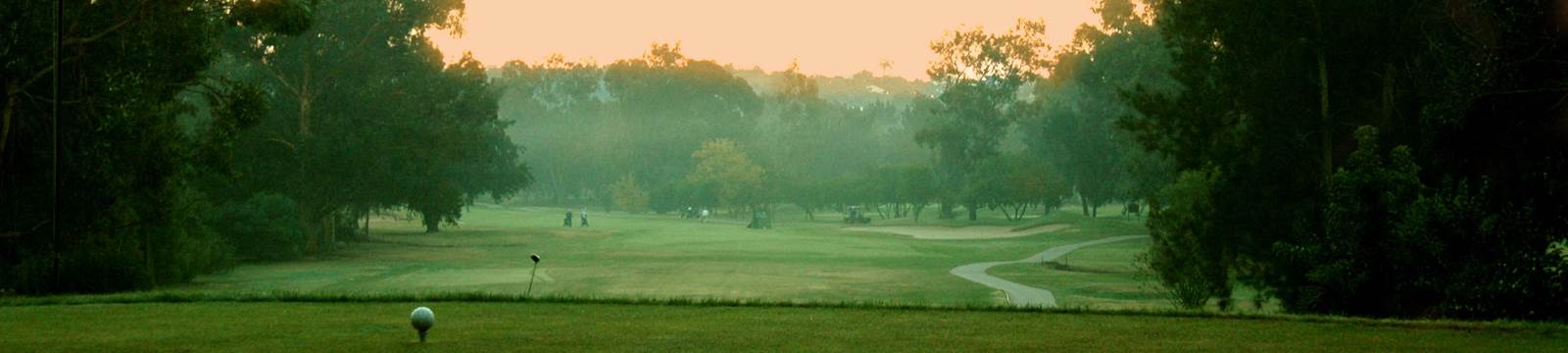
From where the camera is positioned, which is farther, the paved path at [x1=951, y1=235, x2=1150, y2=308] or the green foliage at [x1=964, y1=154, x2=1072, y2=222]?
the green foliage at [x1=964, y1=154, x2=1072, y2=222]

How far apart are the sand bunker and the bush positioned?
44.9 m

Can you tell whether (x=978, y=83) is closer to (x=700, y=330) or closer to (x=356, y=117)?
(x=356, y=117)

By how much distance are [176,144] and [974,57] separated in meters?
93.1

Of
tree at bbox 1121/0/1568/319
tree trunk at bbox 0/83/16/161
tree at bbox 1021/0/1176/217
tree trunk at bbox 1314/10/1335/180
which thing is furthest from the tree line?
tree at bbox 1021/0/1176/217

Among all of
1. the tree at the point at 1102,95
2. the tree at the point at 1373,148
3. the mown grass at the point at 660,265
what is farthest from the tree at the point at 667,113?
the tree at the point at 1373,148

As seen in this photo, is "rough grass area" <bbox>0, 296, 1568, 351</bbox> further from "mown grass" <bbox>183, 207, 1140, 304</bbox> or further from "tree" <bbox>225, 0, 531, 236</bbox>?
"tree" <bbox>225, 0, 531, 236</bbox>

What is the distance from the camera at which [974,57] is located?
392 feet

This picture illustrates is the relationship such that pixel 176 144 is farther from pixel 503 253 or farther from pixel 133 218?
pixel 503 253

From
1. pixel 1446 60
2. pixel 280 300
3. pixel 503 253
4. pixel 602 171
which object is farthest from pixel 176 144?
pixel 602 171

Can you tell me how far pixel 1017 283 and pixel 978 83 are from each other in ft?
244

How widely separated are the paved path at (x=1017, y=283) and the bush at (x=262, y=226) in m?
25.6

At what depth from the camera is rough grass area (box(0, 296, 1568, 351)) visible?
40.5 feet

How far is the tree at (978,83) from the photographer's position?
117000 millimetres

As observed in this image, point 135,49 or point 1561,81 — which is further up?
point 135,49
